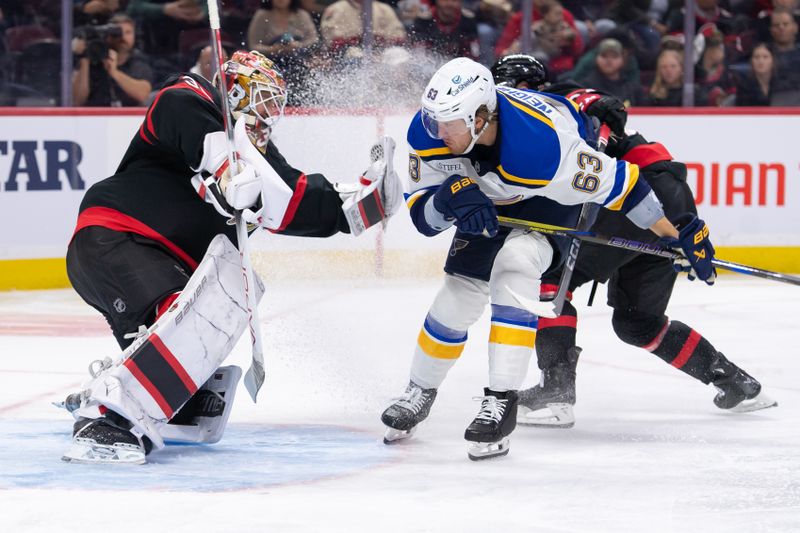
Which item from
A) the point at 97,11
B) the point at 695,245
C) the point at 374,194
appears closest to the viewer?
the point at 374,194

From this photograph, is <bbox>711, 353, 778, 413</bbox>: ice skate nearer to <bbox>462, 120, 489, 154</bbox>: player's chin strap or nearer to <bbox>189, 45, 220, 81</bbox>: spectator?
<bbox>462, 120, 489, 154</bbox>: player's chin strap

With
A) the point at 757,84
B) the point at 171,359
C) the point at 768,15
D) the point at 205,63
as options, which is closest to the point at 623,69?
the point at 757,84

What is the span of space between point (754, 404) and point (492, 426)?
102 cm

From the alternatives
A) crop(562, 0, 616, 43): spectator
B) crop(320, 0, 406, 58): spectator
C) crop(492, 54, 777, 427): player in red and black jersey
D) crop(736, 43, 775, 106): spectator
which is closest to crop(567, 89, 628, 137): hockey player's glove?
crop(492, 54, 777, 427): player in red and black jersey

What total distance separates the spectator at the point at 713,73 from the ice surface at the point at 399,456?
1.99 meters

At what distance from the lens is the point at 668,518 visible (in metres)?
2.70

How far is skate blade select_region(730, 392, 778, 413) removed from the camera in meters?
3.82

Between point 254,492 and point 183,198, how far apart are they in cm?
77

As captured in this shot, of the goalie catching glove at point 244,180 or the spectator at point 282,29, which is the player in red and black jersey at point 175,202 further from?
the spectator at point 282,29

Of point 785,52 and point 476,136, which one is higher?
point 476,136

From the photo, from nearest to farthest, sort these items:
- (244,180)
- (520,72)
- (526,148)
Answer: (244,180) < (526,148) < (520,72)

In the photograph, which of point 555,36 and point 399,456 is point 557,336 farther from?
point 555,36

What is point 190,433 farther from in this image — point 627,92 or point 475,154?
point 627,92

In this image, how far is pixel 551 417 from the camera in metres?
3.65
